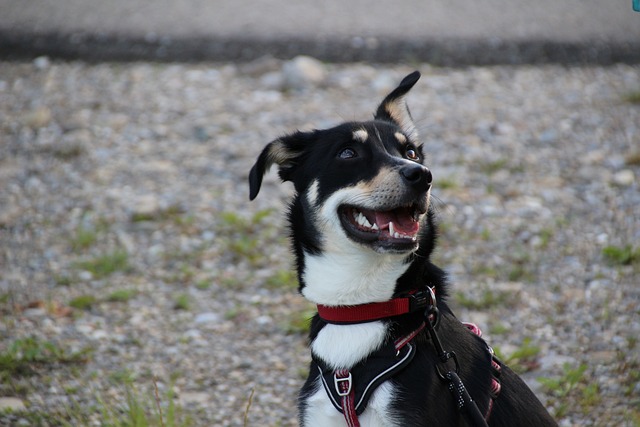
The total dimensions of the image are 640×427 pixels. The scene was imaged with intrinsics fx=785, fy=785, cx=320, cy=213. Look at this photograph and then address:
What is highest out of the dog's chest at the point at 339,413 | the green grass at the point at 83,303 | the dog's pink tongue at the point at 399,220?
the dog's pink tongue at the point at 399,220

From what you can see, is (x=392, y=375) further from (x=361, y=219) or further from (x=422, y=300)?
(x=361, y=219)

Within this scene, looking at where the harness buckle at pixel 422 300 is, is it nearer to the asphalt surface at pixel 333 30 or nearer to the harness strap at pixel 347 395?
the harness strap at pixel 347 395

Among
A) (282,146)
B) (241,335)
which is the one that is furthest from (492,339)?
(282,146)

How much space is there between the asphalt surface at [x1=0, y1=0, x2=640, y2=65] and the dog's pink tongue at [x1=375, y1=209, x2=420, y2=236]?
4703 millimetres

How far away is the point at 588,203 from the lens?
5.60m

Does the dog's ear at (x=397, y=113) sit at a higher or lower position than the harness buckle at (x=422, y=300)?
higher

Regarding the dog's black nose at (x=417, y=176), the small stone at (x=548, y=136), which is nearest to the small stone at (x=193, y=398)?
the dog's black nose at (x=417, y=176)

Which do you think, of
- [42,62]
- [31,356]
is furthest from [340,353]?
[42,62]

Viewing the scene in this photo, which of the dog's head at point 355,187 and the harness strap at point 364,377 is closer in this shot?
the harness strap at point 364,377

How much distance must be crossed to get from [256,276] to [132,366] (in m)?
1.13

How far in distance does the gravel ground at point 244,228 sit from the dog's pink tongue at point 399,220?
109cm

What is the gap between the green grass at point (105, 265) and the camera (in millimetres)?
5230

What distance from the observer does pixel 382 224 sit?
3.11 meters

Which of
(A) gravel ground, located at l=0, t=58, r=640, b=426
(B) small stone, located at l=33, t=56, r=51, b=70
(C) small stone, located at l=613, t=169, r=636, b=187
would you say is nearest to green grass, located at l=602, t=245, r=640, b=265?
(A) gravel ground, located at l=0, t=58, r=640, b=426
